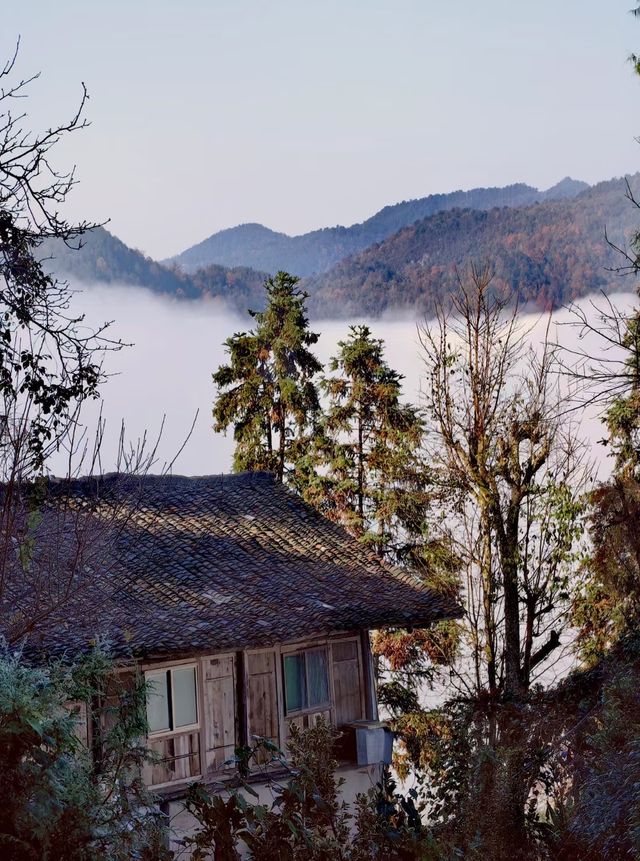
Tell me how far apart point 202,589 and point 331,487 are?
8166 mm

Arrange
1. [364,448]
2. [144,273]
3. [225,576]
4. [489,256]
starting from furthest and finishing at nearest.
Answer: [144,273] → [364,448] → [489,256] → [225,576]

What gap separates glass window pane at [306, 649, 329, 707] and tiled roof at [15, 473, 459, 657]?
1.05m

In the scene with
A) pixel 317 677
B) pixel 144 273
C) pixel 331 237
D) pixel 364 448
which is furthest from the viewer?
pixel 331 237

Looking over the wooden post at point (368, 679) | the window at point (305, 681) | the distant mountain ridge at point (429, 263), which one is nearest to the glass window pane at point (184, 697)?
the window at point (305, 681)

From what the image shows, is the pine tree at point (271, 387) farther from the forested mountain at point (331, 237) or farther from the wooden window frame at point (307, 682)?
the wooden window frame at point (307, 682)

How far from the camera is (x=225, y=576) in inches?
653

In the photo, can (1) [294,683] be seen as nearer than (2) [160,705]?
No

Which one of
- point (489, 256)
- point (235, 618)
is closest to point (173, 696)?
point (235, 618)

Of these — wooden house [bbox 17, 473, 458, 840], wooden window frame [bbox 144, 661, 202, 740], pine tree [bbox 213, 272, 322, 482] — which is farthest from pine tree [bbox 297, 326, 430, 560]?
wooden window frame [bbox 144, 661, 202, 740]

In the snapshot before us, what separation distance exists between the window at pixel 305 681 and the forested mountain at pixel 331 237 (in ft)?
48.1

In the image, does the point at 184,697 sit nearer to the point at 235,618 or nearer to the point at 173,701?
the point at 173,701

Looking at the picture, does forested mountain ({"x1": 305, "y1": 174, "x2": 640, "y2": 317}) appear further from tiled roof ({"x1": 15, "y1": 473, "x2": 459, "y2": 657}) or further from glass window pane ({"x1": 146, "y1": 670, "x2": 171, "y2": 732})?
glass window pane ({"x1": 146, "y1": 670, "x2": 171, "y2": 732})

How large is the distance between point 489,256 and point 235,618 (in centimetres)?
886

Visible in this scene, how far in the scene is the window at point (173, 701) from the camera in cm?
1503
